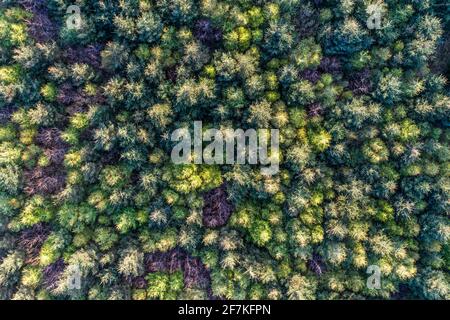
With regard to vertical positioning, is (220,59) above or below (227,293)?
above

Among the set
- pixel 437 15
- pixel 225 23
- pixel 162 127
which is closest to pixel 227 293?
pixel 162 127

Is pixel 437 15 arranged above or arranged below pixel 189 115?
above

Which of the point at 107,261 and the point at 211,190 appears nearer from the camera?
the point at 107,261

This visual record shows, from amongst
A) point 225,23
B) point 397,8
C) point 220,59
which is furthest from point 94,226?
point 397,8

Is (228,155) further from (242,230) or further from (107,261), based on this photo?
(107,261)

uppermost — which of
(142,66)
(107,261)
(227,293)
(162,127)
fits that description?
(142,66)

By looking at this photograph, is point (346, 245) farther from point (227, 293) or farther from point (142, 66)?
point (142, 66)
